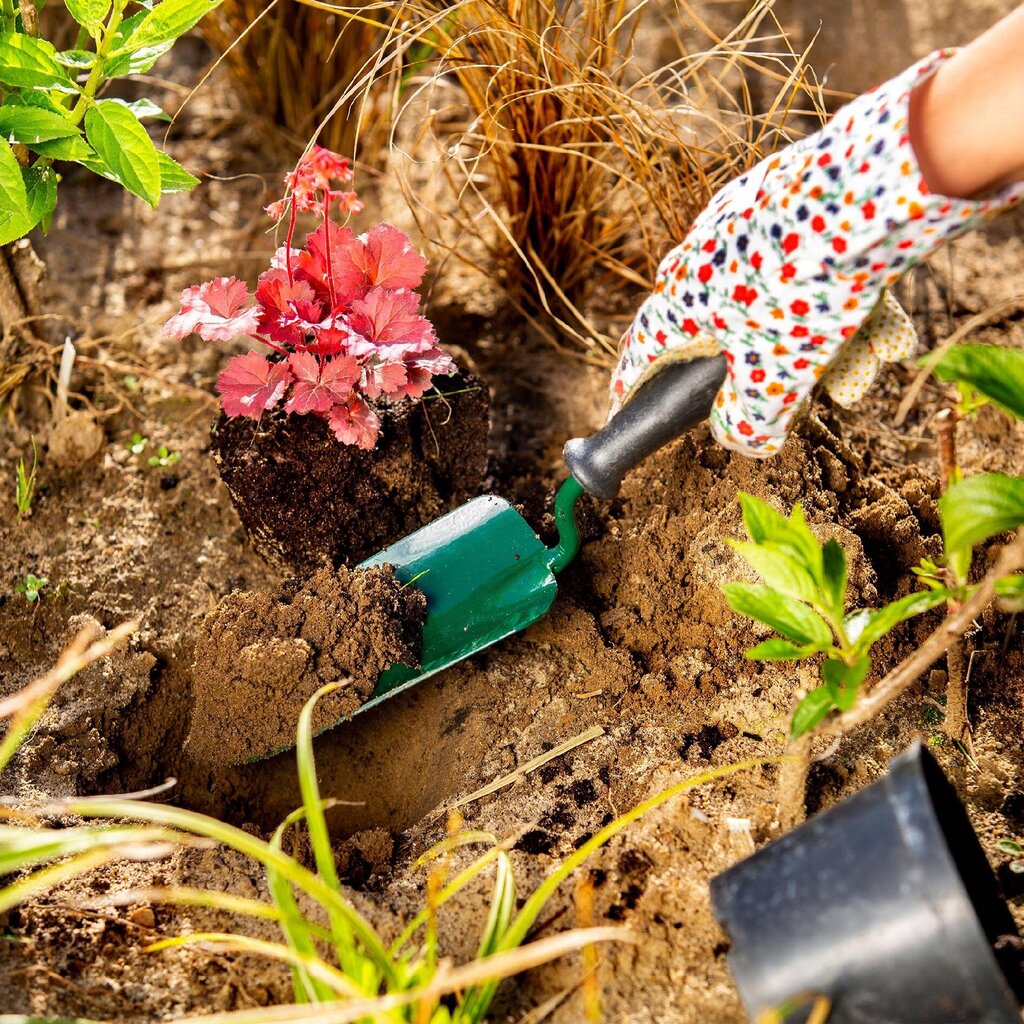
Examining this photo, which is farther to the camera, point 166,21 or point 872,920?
point 166,21

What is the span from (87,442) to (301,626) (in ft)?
2.25

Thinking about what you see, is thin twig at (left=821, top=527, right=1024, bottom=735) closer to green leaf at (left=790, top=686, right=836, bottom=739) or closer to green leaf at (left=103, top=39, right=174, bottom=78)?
green leaf at (left=790, top=686, right=836, bottom=739)

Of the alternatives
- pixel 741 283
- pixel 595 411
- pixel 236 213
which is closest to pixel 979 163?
pixel 741 283

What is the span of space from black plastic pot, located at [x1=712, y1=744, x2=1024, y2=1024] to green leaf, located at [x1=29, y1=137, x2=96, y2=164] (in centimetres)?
130

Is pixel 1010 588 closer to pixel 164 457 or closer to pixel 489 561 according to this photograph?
pixel 489 561

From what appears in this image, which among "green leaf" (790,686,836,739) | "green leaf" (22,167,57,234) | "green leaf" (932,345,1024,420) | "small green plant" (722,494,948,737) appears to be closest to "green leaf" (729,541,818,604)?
"small green plant" (722,494,948,737)

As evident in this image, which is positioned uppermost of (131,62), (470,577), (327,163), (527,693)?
(131,62)

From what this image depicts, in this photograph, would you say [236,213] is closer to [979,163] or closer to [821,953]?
[979,163]

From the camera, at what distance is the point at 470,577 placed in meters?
1.58

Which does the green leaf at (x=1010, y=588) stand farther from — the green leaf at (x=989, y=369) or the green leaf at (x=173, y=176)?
the green leaf at (x=173, y=176)

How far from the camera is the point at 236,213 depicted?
2406 mm

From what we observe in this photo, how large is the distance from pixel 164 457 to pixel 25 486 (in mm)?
243

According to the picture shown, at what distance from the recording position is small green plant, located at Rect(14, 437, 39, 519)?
5.73 feet

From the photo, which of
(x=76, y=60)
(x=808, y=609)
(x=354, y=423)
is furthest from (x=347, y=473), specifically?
(x=808, y=609)
